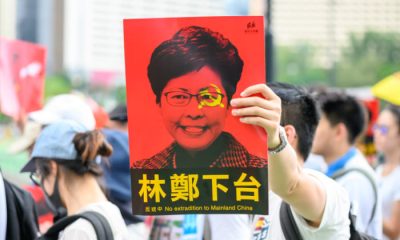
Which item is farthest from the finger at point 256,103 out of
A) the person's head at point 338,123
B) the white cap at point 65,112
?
the person's head at point 338,123

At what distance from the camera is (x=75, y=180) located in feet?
11.0

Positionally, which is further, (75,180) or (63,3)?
(63,3)

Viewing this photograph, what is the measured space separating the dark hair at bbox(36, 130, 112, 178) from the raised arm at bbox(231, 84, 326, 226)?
118cm

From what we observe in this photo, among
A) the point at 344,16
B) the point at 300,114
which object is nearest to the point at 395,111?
the point at 300,114

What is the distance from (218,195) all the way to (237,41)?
19.0 inches

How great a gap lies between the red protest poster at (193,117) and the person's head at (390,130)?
3737 mm

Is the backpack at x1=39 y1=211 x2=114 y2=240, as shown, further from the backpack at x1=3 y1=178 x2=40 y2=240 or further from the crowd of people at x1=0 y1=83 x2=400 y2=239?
the backpack at x1=3 y1=178 x2=40 y2=240

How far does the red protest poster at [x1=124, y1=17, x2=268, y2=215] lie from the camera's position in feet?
7.85

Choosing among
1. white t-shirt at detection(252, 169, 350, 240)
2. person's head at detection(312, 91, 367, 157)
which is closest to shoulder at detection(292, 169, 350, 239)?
white t-shirt at detection(252, 169, 350, 240)

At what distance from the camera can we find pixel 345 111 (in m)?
5.00

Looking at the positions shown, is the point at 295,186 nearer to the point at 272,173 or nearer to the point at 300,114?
the point at 272,173

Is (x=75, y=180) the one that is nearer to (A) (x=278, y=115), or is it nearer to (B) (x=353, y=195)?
(A) (x=278, y=115)

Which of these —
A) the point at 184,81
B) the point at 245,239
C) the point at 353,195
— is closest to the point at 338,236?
the point at 184,81

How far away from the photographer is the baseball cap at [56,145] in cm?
335
